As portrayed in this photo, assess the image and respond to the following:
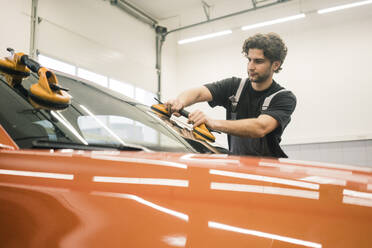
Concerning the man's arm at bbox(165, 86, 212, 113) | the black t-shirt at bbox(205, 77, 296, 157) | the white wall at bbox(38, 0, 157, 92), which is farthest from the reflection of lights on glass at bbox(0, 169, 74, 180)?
the white wall at bbox(38, 0, 157, 92)

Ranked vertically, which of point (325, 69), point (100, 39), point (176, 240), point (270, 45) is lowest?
point (176, 240)

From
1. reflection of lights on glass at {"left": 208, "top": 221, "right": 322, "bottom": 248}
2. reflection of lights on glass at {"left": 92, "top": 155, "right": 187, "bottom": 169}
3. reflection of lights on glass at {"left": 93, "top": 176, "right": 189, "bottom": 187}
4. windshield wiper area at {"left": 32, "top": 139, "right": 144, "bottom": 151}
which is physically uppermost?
windshield wiper area at {"left": 32, "top": 139, "right": 144, "bottom": 151}

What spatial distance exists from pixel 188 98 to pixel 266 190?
50.5 inches

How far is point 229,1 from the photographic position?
334 inches

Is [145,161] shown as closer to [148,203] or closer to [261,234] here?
[148,203]

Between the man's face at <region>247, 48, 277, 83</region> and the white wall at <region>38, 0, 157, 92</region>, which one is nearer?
the man's face at <region>247, 48, 277, 83</region>

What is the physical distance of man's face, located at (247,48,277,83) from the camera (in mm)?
1866

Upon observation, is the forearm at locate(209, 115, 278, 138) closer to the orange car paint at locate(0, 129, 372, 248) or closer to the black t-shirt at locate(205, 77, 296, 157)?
the black t-shirt at locate(205, 77, 296, 157)

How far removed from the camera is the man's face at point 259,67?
187 centimetres

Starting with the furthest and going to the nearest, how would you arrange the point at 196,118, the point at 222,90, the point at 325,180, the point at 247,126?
the point at 222,90 → the point at 247,126 → the point at 196,118 → the point at 325,180

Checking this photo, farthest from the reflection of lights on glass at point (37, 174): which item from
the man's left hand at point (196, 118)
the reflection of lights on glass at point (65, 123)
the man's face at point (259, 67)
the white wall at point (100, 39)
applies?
the white wall at point (100, 39)

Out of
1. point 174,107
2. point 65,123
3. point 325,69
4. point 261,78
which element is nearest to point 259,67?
point 261,78

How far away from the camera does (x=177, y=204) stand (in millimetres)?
478

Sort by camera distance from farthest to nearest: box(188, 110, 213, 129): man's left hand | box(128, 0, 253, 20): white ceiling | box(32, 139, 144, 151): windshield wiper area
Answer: box(128, 0, 253, 20): white ceiling
box(188, 110, 213, 129): man's left hand
box(32, 139, 144, 151): windshield wiper area
